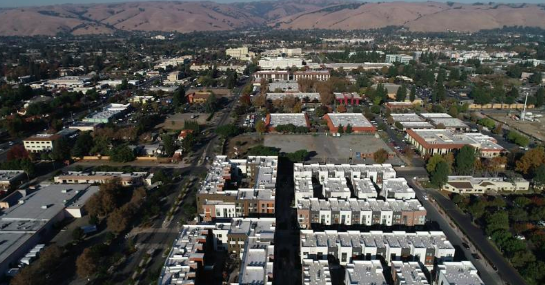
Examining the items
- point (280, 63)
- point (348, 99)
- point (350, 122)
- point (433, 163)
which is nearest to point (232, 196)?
point (433, 163)

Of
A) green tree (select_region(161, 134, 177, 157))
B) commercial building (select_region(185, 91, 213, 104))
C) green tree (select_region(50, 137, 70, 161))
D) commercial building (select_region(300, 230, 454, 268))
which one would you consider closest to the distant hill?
commercial building (select_region(185, 91, 213, 104))

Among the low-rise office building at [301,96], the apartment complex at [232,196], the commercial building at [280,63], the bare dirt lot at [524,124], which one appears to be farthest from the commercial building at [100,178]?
the commercial building at [280,63]

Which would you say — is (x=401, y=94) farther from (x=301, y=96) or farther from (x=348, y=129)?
(x=348, y=129)

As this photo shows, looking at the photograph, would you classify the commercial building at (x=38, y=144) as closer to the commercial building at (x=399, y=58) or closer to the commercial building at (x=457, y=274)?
the commercial building at (x=457, y=274)

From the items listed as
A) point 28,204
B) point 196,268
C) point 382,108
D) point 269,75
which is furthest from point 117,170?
point 269,75

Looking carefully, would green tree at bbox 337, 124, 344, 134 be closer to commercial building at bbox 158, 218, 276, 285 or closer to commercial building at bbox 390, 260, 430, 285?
commercial building at bbox 158, 218, 276, 285

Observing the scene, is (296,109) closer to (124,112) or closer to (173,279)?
(124,112)
